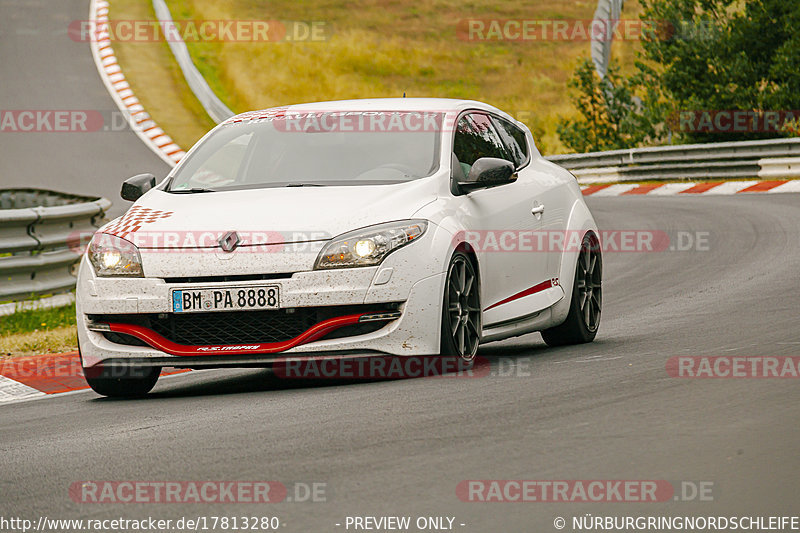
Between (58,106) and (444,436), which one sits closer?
(444,436)

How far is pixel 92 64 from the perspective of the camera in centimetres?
3734

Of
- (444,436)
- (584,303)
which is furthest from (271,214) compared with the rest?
(584,303)

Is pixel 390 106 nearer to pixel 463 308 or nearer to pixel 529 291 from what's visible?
pixel 529 291

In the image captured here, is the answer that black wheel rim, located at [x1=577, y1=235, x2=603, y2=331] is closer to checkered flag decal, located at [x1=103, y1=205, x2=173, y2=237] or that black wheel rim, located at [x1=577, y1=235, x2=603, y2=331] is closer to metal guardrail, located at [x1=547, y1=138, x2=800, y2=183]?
checkered flag decal, located at [x1=103, y1=205, x2=173, y2=237]

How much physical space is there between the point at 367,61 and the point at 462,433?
38.3 meters

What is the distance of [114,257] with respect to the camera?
7590 millimetres

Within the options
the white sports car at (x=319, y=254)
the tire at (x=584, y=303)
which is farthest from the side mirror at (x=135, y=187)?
the tire at (x=584, y=303)

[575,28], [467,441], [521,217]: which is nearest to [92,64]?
[575,28]

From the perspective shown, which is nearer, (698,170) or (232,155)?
(698,170)

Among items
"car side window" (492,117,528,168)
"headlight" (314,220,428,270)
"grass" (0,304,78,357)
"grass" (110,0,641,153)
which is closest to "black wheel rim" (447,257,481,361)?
"headlight" (314,220,428,270)

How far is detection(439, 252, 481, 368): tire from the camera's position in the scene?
7.54 meters

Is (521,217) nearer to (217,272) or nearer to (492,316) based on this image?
(492,316)

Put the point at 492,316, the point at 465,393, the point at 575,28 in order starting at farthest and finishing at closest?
1. the point at 575,28
2. the point at 492,316
3. the point at 465,393

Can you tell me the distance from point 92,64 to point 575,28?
21958 millimetres
